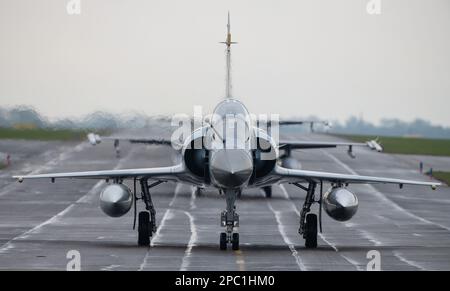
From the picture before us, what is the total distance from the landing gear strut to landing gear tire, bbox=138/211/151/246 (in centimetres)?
225

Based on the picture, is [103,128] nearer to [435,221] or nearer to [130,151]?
[435,221]

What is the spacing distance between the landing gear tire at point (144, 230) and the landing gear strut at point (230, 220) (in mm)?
2254

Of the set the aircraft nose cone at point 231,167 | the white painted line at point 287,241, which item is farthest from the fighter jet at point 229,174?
the white painted line at point 287,241

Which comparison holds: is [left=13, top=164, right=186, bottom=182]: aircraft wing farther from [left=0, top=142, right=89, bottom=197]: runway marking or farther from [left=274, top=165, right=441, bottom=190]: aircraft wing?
[left=0, top=142, right=89, bottom=197]: runway marking

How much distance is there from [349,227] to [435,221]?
4529 millimetres

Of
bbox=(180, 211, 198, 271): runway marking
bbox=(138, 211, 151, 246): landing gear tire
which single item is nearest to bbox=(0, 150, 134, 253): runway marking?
bbox=(138, 211, 151, 246): landing gear tire

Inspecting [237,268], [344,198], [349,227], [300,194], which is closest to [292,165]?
[300,194]

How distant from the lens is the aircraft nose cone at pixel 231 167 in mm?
23812

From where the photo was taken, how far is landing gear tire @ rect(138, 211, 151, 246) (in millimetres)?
27406

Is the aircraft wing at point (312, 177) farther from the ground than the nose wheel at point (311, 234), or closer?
farther from the ground

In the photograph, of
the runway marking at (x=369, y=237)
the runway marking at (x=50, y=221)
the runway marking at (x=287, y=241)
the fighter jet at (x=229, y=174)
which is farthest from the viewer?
the runway marking at (x=369, y=237)

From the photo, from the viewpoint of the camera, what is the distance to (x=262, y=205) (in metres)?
42.1

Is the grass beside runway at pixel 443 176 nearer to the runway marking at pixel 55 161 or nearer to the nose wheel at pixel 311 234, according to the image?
the runway marking at pixel 55 161
